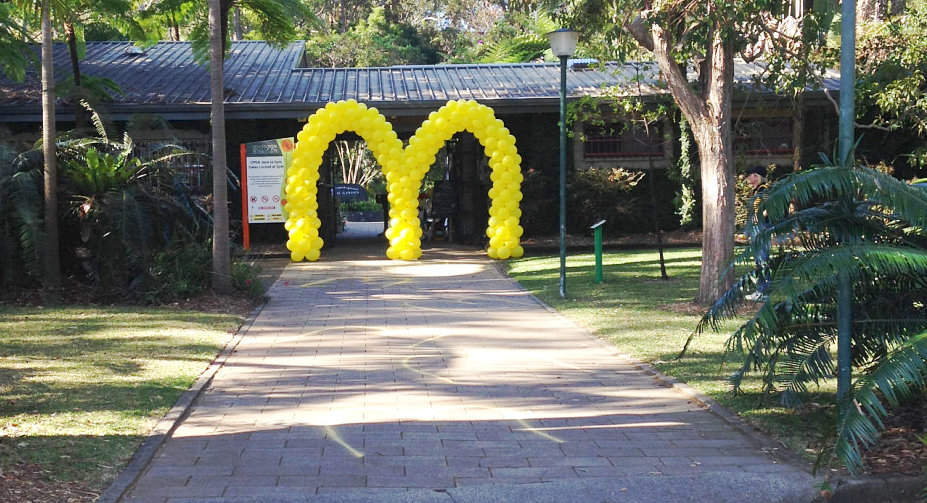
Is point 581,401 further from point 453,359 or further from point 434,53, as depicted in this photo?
point 434,53

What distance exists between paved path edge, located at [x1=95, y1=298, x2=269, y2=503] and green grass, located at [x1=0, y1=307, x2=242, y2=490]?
6cm

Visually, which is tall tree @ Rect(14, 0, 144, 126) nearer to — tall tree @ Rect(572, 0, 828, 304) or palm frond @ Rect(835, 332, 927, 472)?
tall tree @ Rect(572, 0, 828, 304)

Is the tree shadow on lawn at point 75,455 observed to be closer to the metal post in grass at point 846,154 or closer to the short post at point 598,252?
the metal post in grass at point 846,154

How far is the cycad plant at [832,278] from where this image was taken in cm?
538

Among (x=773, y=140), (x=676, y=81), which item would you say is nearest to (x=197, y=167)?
(x=676, y=81)

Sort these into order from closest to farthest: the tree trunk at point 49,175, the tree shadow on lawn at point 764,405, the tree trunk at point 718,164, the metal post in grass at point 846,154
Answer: the metal post in grass at point 846,154 → the tree shadow on lawn at point 764,405 → the tree trunk at point 718,164 → the tree trunk at point 49,175

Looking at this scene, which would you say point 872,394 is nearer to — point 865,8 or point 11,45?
point 11,45

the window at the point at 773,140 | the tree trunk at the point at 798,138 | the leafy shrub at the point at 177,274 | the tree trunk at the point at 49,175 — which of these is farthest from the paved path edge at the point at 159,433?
the window at the point at 773,140

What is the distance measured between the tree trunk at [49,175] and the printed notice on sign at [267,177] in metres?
5.95

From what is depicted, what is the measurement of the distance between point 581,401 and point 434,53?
128ft

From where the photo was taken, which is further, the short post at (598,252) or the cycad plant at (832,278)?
the short post at (598,252)

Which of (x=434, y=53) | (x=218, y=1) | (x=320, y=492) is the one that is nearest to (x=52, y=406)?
(x=320, y=492)

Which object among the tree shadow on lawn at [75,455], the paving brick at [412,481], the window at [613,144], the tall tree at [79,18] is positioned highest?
the tall tree at [79,18]

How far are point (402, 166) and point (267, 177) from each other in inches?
112
